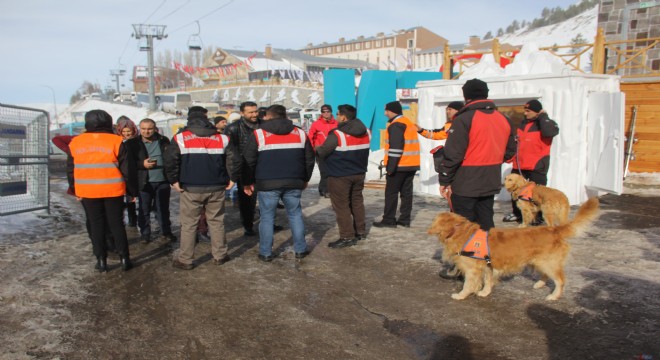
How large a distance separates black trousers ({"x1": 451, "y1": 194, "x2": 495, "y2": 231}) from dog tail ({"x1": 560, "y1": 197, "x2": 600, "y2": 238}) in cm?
72

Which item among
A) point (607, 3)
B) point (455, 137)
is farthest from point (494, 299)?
point (607, 3)

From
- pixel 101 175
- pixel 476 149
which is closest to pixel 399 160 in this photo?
pixel 476 149

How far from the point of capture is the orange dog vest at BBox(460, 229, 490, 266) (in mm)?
4145

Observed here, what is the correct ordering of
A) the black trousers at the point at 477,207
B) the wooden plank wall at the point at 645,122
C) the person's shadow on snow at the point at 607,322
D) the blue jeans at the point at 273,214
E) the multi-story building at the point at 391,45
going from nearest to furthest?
the person's shadow on snow at the point at 607,322 < the black trousers at the point at 477,207 < the blue jeans at the point at 273,214 < the wooden plank wall at the point at 645,122 < the multi-story building at the point at 391,45

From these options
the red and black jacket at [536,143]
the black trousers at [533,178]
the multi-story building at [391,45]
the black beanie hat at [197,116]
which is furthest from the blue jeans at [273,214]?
the multi-story building at [391,45]

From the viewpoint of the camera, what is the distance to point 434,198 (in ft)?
31.2

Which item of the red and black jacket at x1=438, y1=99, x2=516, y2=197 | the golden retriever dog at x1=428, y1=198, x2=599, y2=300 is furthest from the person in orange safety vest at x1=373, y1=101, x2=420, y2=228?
the golden retriever dog at x1=428, y1=198, x2=599, y2=300

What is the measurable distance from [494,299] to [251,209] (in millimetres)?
3722

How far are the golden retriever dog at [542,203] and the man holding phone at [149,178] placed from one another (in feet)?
16.1

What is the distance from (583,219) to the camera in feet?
13.1

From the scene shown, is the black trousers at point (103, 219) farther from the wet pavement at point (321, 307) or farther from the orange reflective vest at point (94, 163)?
the wet pavement at point (321, 307)

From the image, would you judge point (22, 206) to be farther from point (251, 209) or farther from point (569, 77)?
point (569, 77)

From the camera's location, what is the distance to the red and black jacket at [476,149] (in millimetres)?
4355

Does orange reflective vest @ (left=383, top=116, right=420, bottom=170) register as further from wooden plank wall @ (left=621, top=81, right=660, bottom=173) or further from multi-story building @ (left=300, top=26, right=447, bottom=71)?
multi-story building @ (left=300, top=26, right=447, bottom=71)
